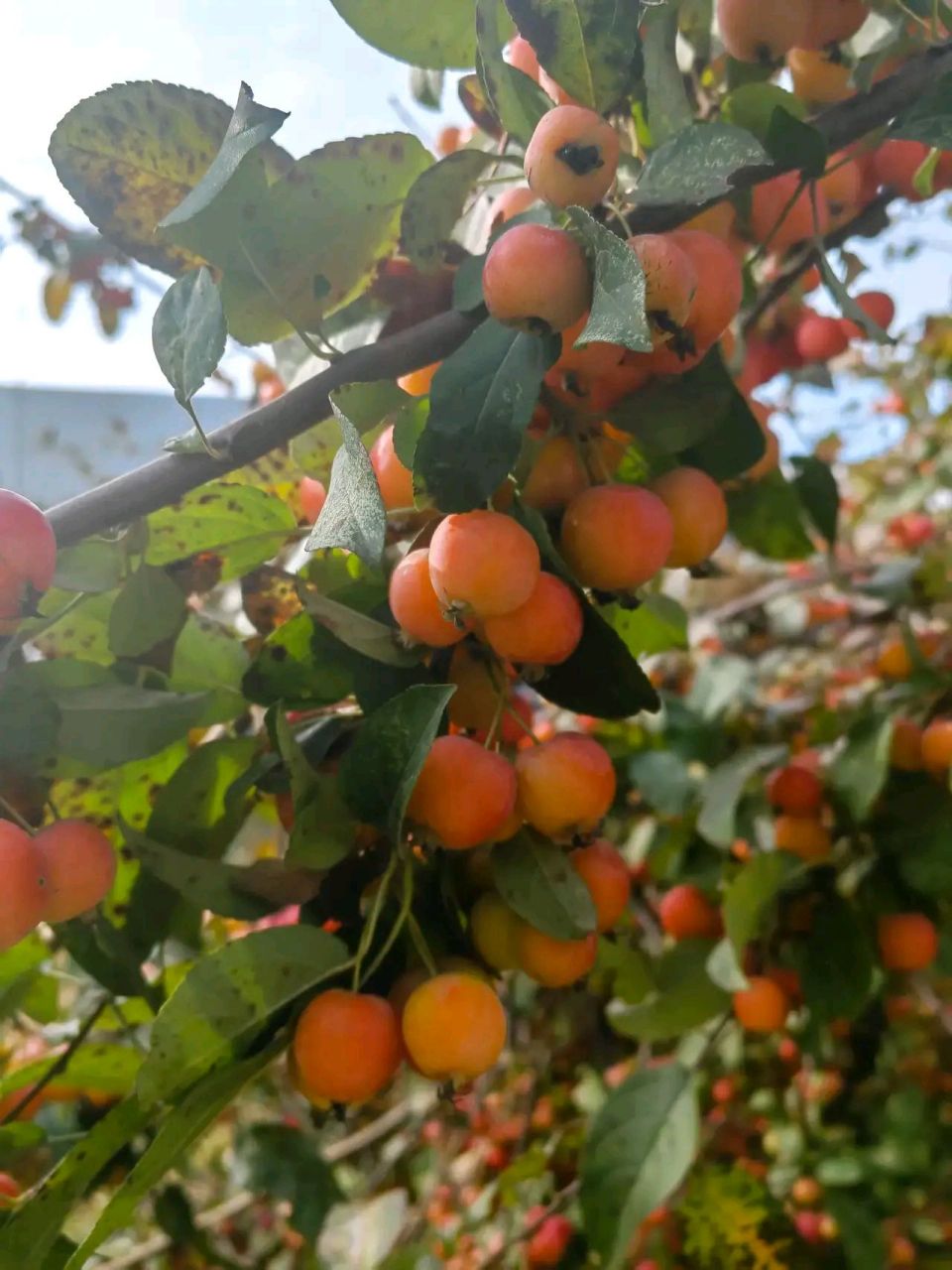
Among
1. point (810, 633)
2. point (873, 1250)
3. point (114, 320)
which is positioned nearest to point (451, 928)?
point (873, 1250)

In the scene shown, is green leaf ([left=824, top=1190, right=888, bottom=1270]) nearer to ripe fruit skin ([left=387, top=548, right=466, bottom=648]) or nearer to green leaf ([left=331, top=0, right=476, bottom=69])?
ripe fruit skin ([left=387, top=548, right=466, bottom=648])

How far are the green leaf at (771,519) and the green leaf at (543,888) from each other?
0.30 meters

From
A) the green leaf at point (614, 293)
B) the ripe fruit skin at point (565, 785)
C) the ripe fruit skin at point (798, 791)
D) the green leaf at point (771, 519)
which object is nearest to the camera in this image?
the green leaf at point (614, 293)

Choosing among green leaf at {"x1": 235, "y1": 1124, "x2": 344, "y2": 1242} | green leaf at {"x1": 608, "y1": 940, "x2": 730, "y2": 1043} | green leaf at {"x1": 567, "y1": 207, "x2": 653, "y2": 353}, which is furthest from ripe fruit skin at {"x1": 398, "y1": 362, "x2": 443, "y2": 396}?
green leaf at {"x1": 235, "y1": 1124, "x2": 344, "y2": 1242}

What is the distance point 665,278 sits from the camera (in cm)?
31

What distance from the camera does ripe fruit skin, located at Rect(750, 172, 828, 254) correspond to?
1.57 ft

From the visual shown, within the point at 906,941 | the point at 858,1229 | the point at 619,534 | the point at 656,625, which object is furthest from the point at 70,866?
the point at 858,1229

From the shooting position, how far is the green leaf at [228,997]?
1.05 feet

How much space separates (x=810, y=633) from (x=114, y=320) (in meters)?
0.92

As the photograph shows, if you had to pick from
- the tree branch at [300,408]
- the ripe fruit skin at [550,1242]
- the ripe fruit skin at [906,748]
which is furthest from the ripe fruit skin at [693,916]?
the tree branch at [300,408]

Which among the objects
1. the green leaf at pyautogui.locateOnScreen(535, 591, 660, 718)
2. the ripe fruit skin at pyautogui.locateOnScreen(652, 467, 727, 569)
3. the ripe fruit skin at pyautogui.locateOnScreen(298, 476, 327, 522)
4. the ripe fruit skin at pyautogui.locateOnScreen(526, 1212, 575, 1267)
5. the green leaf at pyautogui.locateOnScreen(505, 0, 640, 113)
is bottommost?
the ripe fruit skin at pyautogui.locateOnScreen(526, 1212, 575, 1267)

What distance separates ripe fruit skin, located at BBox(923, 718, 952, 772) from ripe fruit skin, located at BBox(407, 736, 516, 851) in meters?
0.41

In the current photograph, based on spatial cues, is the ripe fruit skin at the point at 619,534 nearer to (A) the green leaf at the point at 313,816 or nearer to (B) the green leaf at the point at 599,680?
(B) the green leaf at the point at 599,680

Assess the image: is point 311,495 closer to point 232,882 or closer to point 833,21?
point 232,882
